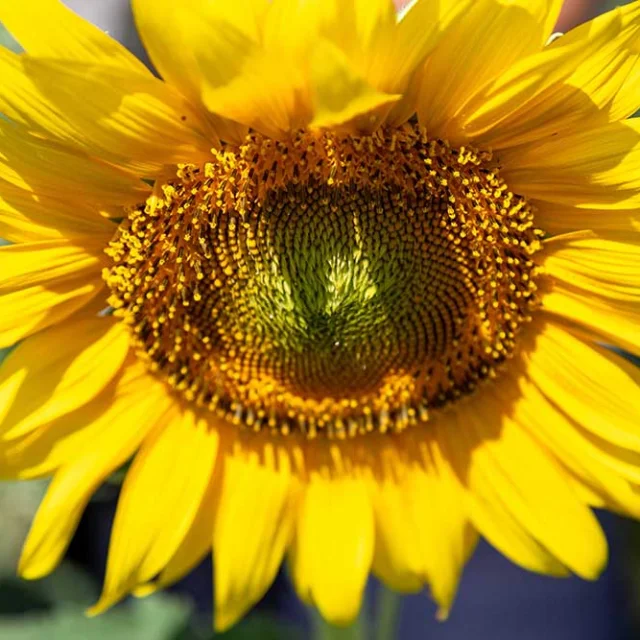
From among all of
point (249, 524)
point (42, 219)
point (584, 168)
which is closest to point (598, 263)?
point (584, 168)

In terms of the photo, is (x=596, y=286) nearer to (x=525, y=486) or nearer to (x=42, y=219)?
(x=525, y=486)

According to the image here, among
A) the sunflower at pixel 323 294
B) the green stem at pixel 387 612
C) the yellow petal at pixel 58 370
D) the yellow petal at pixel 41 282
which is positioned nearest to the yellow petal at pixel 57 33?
the sunflower at pixel 323 294

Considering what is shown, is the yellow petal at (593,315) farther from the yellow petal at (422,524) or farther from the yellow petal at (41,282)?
the yellow petal at (41,282)

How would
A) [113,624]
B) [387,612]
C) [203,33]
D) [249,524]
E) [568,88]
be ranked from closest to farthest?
[203,33] < [568,88] < [249,524] < [387,612] < [113,624]

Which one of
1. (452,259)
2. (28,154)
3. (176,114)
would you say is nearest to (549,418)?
(452,259)

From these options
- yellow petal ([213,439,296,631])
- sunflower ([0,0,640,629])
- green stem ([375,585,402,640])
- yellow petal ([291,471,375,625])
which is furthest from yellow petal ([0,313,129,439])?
green stem ([375,585,402,640])

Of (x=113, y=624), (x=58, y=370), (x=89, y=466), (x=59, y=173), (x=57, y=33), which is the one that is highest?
(x=57, y=33)
